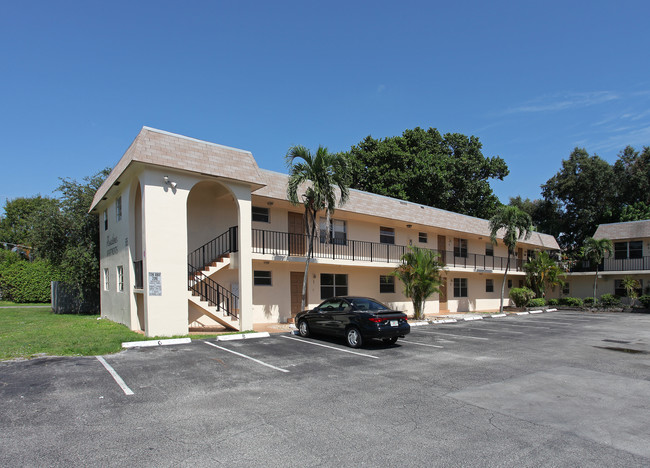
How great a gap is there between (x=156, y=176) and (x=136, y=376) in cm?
697

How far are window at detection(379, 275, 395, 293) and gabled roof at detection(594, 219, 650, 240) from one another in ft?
72.7

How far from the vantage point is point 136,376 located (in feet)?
26.6

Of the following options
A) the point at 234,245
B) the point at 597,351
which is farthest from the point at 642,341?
the point at 234,245

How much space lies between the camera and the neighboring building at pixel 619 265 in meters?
32.2

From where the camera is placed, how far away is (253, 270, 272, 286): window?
18156mm

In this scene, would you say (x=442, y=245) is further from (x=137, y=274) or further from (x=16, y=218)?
(x=16, y=218)

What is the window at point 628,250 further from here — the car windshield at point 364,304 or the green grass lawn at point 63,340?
the green grass lawn at point 63,340

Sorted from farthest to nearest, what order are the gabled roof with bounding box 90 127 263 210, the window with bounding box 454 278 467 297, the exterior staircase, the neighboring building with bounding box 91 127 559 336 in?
the window with bounding box 454 278 467 297
the exterior staircase
the neighboring building with bounding box 91 127 559 336
the gabled roof with bounding box 90 127 263 210

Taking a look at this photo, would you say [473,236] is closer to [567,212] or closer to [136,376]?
[567,212]

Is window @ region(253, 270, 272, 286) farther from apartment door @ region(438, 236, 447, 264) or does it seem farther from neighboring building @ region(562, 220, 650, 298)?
neighboring building @ region(562, 220, 650, 298)

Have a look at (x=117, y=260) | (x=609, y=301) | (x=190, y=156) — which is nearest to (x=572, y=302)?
(x=609, y=301)

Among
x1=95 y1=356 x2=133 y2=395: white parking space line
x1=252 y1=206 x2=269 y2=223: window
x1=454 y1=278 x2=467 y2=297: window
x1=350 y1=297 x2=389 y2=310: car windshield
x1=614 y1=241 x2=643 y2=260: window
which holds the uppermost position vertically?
x1=252 y1=206 x2=269 y2=223: window

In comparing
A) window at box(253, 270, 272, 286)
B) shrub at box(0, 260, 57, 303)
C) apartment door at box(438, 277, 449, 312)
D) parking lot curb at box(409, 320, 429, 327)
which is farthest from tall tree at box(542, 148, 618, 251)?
shrub at box(0, 260, 57, 303)

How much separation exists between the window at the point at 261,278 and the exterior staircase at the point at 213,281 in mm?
1439
